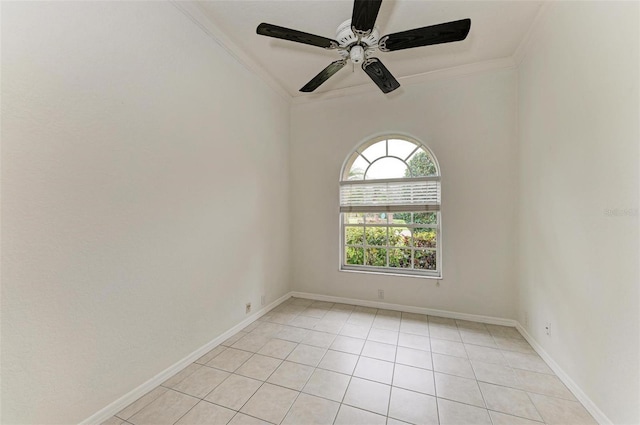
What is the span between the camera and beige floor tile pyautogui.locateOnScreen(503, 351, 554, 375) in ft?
6.75

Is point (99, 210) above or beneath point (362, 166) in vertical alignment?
beneath

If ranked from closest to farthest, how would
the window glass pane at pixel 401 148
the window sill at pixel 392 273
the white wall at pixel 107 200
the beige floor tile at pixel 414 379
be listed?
the white wall at pixel 107 200, the beige floor tile at pixel 414 379, the window sill at pixel 392 273, the window glass pane at pixel 401 148

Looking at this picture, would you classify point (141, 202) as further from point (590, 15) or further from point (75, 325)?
point (590, 15)

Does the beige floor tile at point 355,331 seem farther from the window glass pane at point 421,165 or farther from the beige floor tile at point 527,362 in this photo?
the window glass pane at point 421,165

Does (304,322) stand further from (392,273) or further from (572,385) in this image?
(572,385)

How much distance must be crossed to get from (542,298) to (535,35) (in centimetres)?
248

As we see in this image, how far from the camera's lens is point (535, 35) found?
7.63 feet

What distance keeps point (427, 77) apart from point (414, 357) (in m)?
3.25

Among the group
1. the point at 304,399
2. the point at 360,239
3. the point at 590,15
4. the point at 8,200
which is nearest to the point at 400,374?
the point at 304,399

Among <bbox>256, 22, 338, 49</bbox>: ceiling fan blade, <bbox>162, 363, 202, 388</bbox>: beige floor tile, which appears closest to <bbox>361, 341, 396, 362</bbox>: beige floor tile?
<bbox>162, 363, 202, 388</bbox>: beige floor tile

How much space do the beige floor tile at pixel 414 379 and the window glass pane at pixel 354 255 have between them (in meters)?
1.65

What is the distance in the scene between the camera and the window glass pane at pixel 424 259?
10.7 feet

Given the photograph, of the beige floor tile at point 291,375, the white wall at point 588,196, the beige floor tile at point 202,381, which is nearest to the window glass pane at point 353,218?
the white wall at point 588,196

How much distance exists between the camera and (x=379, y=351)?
2.35 meters
